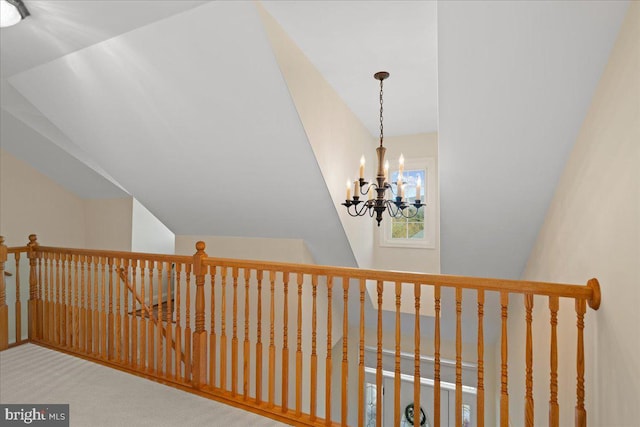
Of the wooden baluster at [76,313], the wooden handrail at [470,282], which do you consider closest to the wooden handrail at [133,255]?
the wooden baluster at [76,313]

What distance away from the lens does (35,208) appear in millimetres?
4629

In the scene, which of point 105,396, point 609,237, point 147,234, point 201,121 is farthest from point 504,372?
point 147,234

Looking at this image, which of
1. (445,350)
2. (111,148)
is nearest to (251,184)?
(111,148)

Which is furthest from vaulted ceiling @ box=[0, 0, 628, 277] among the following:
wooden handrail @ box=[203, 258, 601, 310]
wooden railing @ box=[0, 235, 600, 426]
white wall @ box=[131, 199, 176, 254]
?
wooden handrail @ box=[203, 258, 601, 310]

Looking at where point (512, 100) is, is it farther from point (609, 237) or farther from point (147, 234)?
point (147, 234)

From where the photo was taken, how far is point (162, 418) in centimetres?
207

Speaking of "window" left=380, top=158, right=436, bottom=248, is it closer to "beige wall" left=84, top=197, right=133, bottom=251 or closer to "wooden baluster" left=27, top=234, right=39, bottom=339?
"beige wall" left=84, top=197, right=133, bottom=251

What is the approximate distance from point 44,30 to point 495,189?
3399 millimetres

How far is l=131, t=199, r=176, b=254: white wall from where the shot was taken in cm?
493

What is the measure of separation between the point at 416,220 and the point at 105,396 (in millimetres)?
3748

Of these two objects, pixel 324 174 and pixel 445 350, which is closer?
pixel 324 174

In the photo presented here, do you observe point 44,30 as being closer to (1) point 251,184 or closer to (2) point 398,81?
(1) point 251,184

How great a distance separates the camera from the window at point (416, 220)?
4.42m

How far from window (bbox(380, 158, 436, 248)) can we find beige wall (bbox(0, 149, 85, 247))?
14.9ft
